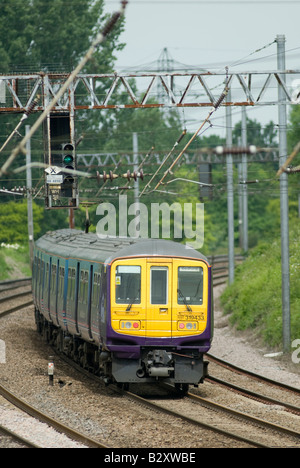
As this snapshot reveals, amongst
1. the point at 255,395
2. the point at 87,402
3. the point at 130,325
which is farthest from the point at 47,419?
the point at 255,395

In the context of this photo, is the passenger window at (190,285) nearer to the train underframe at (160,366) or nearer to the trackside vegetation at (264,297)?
the train underframe at (160,366)

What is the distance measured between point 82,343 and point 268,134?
91.6 metres

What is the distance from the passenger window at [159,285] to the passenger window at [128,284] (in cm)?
29

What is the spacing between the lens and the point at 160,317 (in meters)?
18.0

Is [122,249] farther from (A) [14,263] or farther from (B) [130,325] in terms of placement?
(A) [14,263]

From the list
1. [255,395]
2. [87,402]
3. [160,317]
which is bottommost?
[255,395]

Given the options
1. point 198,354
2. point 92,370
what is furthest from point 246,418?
point 92,370

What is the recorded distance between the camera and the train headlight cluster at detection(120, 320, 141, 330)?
18.0 meters

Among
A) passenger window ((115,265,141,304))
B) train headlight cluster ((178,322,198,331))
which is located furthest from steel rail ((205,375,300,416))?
passenger window ((115,265,141,304))

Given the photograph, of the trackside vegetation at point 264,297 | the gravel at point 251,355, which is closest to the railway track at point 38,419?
the gravel at point 251,355

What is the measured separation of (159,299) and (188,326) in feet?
2.59

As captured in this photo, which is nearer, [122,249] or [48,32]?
[122,249]

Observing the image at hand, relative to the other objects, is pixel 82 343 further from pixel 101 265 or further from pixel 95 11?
pixel 95 11

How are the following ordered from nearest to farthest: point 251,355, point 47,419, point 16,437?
1. point 16,437
2. point 47,419
3. point 251,355
